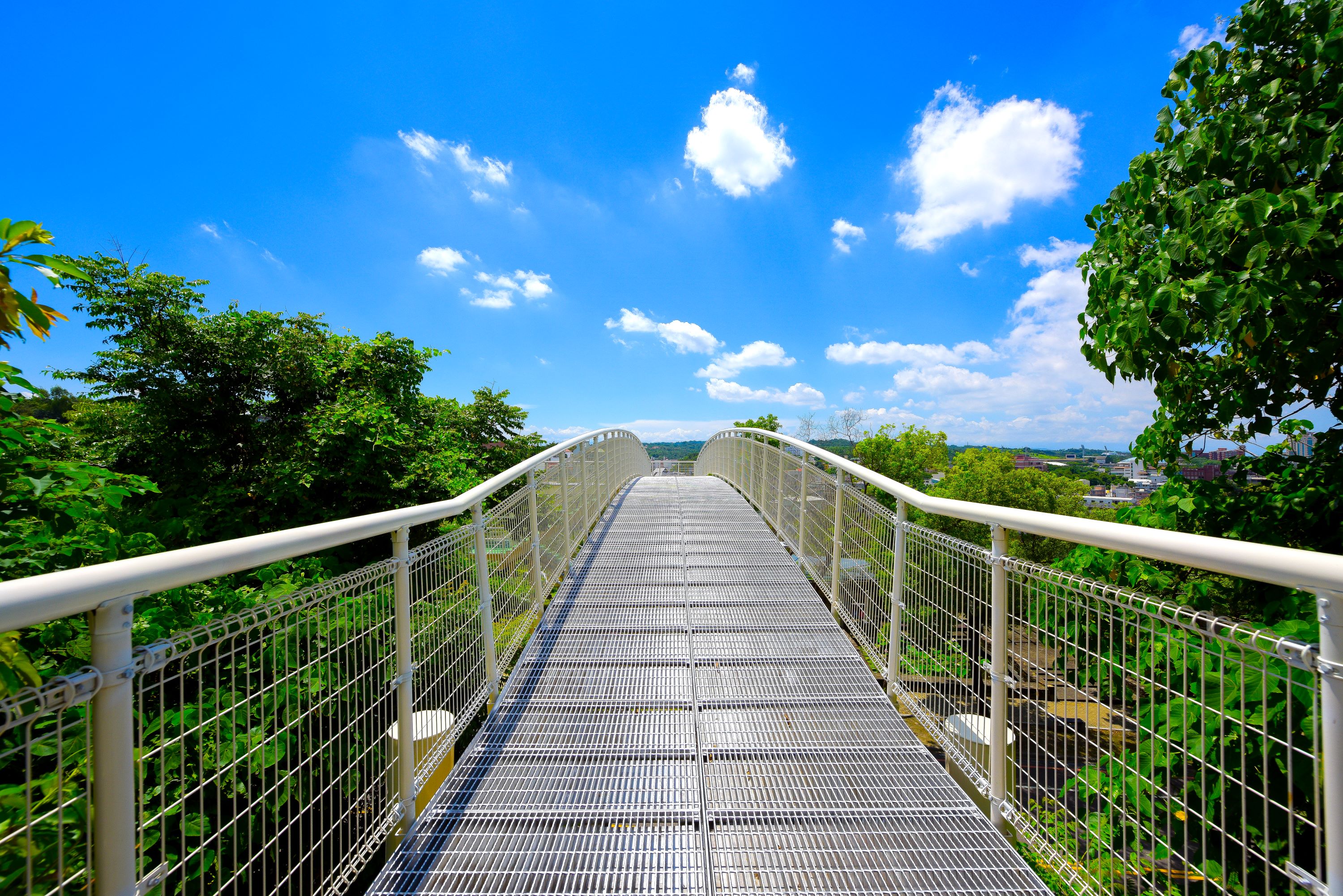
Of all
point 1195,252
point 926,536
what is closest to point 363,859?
point 926,536

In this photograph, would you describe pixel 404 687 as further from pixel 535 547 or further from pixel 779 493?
pixel 779 493

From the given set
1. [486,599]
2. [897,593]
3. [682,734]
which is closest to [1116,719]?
[897,593]

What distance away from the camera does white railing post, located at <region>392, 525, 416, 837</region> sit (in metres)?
2.17

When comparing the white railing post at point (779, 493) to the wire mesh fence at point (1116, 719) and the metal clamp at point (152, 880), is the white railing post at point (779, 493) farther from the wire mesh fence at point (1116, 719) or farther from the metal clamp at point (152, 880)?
the metal clamp at point (152, 880)

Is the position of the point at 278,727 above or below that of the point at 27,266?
below

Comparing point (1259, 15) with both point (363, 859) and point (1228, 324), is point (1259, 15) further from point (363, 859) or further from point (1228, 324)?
point (363, 859)

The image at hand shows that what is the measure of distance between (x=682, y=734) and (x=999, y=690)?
1.54 m

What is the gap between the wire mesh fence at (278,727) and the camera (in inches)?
43.7

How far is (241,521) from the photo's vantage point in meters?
9.01

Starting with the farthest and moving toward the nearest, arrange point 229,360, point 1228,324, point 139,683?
point 229,360 < point 1228,324 < point 139,683

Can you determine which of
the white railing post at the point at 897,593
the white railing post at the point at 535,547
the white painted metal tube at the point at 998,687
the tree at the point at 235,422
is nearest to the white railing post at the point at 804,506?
the white railing post at the point at 897,593

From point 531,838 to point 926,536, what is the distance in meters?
2.36

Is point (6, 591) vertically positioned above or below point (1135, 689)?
above

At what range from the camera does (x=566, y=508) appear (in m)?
5.41
